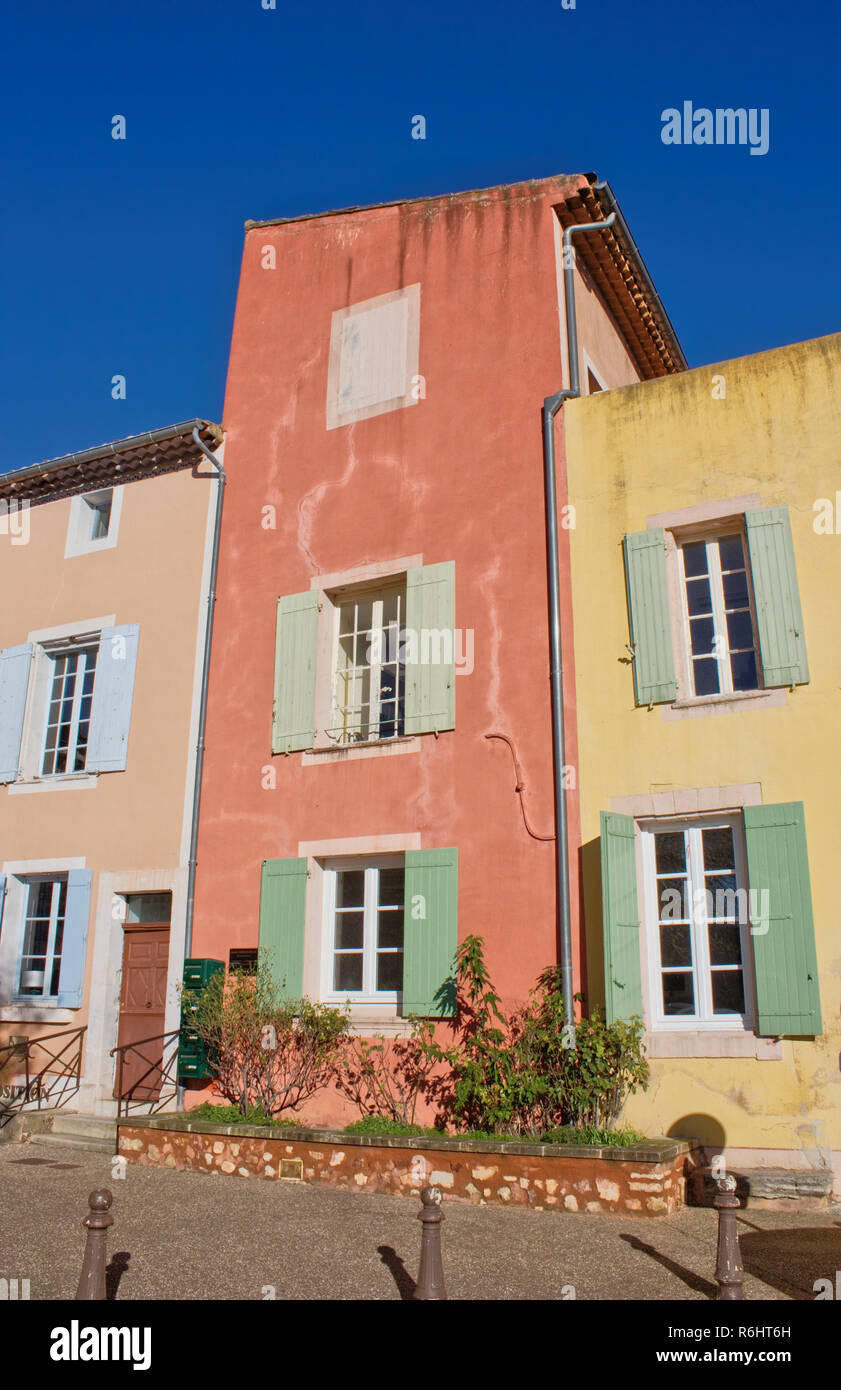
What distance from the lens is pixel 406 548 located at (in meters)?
10.4

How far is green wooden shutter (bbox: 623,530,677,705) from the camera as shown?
8.77 metres

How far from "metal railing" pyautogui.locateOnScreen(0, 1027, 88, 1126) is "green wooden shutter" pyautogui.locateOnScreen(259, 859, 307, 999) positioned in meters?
2.54

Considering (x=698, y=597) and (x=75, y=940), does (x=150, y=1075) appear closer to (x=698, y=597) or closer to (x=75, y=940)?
(x=75, y=940)

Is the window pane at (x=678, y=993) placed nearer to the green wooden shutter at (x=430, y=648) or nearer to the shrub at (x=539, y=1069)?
the shrub at (x=539, y=1069)

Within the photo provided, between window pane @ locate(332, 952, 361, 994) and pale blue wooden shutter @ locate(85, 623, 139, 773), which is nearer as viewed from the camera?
window pane @ locate(332, 952, 361, 994)

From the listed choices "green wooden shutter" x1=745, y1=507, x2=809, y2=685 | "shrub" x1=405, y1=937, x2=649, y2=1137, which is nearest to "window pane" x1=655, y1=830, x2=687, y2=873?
"shrub" x1=405, y1=937, x2=649, y2=1137

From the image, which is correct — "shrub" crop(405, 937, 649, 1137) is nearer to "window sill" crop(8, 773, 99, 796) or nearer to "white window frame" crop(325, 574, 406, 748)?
"white window frame" crop(325, 574, 406, 748)

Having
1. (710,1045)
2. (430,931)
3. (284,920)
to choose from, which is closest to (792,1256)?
(710,1045)

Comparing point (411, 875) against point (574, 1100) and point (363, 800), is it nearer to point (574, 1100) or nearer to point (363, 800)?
point (363, 800)

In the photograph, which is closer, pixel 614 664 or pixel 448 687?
pixel 614 664

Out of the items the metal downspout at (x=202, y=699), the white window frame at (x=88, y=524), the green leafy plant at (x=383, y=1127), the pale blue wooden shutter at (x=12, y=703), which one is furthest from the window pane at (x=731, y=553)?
the pale blue wooden shutter at (x=12, y=703)

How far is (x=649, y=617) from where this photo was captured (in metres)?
8.99

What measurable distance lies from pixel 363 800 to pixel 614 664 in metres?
2.67

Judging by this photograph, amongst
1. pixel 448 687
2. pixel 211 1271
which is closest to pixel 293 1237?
pixel 211 1271
